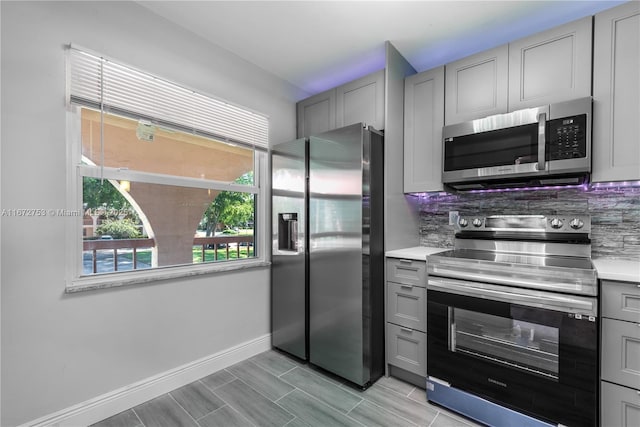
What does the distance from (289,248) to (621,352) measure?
7.42ft

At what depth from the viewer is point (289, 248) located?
2.74 meters

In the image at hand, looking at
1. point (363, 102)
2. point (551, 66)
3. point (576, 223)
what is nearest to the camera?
point (551, 66)

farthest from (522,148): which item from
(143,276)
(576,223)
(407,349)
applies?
(143,276)

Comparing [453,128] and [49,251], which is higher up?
[453,128]

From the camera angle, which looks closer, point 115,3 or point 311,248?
point 115,3

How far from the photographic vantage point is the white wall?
1.52 metres

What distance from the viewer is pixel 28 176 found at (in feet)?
5.15

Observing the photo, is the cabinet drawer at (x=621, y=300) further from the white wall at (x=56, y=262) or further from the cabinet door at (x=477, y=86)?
the white wall at (x=56, y=262)

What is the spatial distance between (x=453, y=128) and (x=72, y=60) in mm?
2571

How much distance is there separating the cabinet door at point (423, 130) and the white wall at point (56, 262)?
6.07 ft

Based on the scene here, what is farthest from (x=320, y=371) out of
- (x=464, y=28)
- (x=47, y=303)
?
(x=464, y=28)

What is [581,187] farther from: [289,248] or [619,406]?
[289,248]

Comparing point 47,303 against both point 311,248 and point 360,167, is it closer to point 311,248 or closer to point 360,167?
point 311,248

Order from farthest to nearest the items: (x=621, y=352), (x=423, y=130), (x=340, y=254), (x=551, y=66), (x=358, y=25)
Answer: (x=423, y=130), (x=340, y=254), (x=358, y=25), (x=551, y=66), (x=621, y=352)
